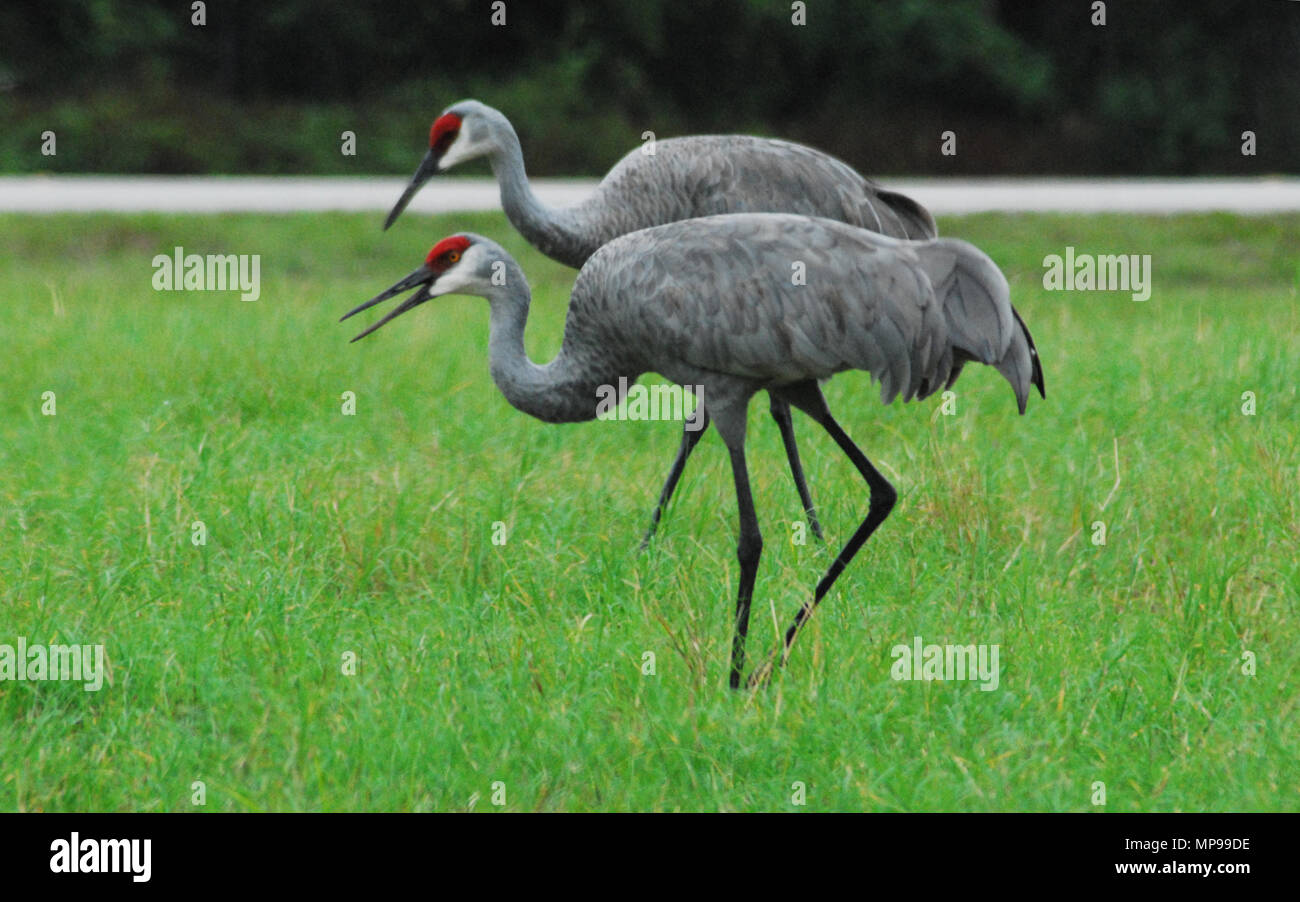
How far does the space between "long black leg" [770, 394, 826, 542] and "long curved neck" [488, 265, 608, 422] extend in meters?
0.71

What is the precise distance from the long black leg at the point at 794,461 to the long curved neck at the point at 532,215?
2.79 feet

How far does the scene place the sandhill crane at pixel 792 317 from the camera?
13.0 feet

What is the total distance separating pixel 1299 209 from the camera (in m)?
11.5

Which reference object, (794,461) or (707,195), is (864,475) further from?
(707,195)

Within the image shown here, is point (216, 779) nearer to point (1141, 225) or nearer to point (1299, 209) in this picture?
point (1141, 225)

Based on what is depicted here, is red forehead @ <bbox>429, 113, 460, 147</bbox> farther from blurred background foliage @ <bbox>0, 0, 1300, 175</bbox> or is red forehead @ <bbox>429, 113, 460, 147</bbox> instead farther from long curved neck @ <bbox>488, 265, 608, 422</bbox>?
blurred background foliage @ <bbox>0, 0, 1300, 175</bbox>

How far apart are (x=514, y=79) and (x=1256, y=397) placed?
10710 mm

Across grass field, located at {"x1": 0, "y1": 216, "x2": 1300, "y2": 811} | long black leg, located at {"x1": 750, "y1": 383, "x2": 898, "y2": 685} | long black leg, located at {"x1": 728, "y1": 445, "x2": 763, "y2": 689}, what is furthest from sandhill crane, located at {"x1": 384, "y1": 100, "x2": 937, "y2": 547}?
long black leg, located at {"x1": 728, "y1": 445, "x2": 763, "y2": 689}

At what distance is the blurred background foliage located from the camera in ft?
49.1

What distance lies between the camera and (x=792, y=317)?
3.97 meters

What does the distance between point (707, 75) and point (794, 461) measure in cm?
1178

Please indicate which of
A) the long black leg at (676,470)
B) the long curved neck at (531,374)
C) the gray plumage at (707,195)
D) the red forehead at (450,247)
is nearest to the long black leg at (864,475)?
the long curved neck at (531,374)

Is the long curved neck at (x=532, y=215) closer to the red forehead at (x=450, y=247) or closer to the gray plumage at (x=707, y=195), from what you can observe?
the gray plumage at (x=707, y=195)
